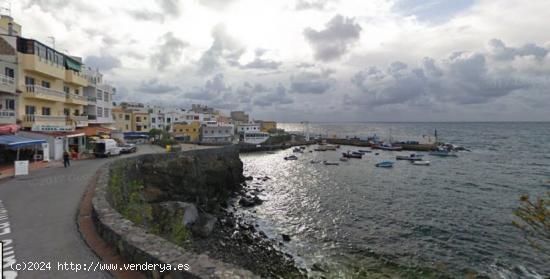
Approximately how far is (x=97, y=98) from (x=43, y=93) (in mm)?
14286

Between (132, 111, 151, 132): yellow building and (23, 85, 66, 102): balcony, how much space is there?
1654 inches

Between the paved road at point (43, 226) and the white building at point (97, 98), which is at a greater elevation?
the white building at point (97, 98)

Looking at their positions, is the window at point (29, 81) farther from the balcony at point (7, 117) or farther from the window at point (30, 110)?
the balcony at point (7, 117)

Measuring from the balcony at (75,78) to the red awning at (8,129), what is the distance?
11.8 meters

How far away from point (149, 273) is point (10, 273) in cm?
313

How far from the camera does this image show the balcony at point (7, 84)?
75.1ft

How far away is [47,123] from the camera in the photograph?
92.3 ft

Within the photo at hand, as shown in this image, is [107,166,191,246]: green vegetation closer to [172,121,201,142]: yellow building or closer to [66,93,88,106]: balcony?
[66,93,88,106]: balcony

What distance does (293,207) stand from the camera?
27.6 metres

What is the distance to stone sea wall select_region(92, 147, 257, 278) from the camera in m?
5.75

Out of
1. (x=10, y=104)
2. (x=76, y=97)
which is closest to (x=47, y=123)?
(x=10, y=104)

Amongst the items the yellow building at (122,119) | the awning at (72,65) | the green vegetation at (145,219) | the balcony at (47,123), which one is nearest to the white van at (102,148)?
the balcony at (47,123)

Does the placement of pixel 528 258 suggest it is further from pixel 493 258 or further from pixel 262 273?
pixel 262 273

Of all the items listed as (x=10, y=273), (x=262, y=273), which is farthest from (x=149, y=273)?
(x=262, y=273)
